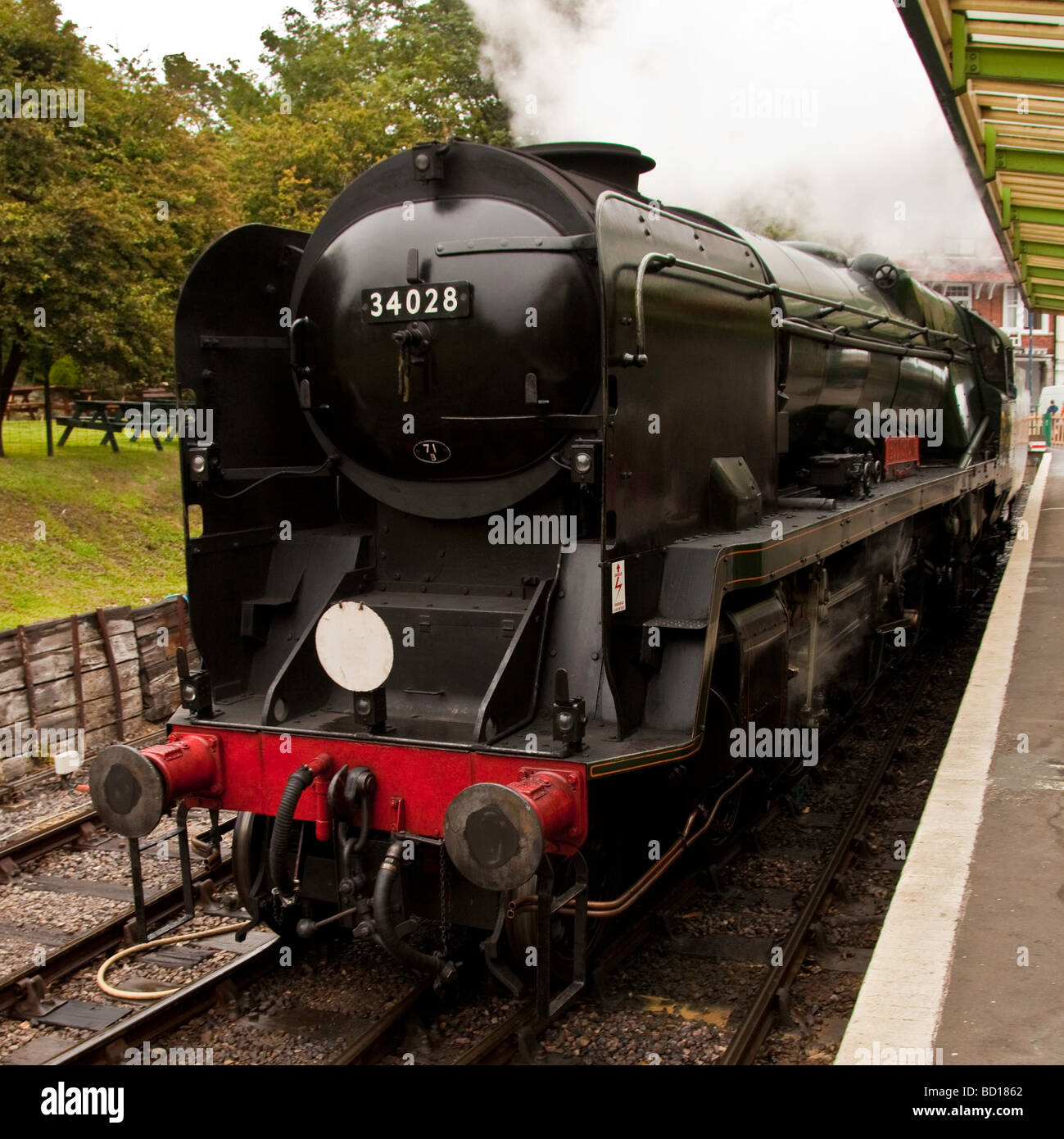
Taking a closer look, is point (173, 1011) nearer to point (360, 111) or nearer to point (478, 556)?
point (478, 556)

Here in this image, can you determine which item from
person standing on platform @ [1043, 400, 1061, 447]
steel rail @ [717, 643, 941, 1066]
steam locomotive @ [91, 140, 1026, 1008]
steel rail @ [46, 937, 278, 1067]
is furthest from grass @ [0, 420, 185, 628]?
person standing on platform @ [1043, 400, 1061, 447]

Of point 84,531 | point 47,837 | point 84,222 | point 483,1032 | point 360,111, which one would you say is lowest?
point 483,1032

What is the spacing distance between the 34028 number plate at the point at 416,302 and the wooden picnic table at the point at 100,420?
1377 centimetres

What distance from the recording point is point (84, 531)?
14.5m

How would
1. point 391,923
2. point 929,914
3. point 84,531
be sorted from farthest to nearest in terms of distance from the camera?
point 84,531, point 391,923, point 929,914

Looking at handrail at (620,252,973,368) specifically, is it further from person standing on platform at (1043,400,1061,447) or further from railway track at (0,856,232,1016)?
person standing on platform at (1043,400,1061,447)

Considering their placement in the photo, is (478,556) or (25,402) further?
(25,402)

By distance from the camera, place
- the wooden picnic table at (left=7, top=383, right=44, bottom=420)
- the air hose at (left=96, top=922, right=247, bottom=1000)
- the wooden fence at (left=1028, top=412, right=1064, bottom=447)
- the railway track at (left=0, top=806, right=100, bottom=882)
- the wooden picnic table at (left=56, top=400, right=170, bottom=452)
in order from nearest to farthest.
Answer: the air hose at (left=96, top=922, right=247, bottom=1000), the railway track at (left=0, top=806, right=100, bottom=882), the wooden picnic table at (left=56, top=400, right=170, bottom=452), the wooden picnic table at (left=7, top=383, right=44, bottom=420), the wooden fence at (left=1028, top=412, right=1064, bottom=447)

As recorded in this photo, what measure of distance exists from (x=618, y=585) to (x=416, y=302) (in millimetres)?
1466

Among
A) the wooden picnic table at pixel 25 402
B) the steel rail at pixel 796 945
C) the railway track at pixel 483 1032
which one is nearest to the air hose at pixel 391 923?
the railway track at pixel 483 1032

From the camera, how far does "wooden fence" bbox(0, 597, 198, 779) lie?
7.97 meters

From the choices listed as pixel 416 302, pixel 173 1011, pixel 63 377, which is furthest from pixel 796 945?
pixel 63 377

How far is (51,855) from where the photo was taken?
642 cm

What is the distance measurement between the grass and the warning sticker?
8.19 metres
